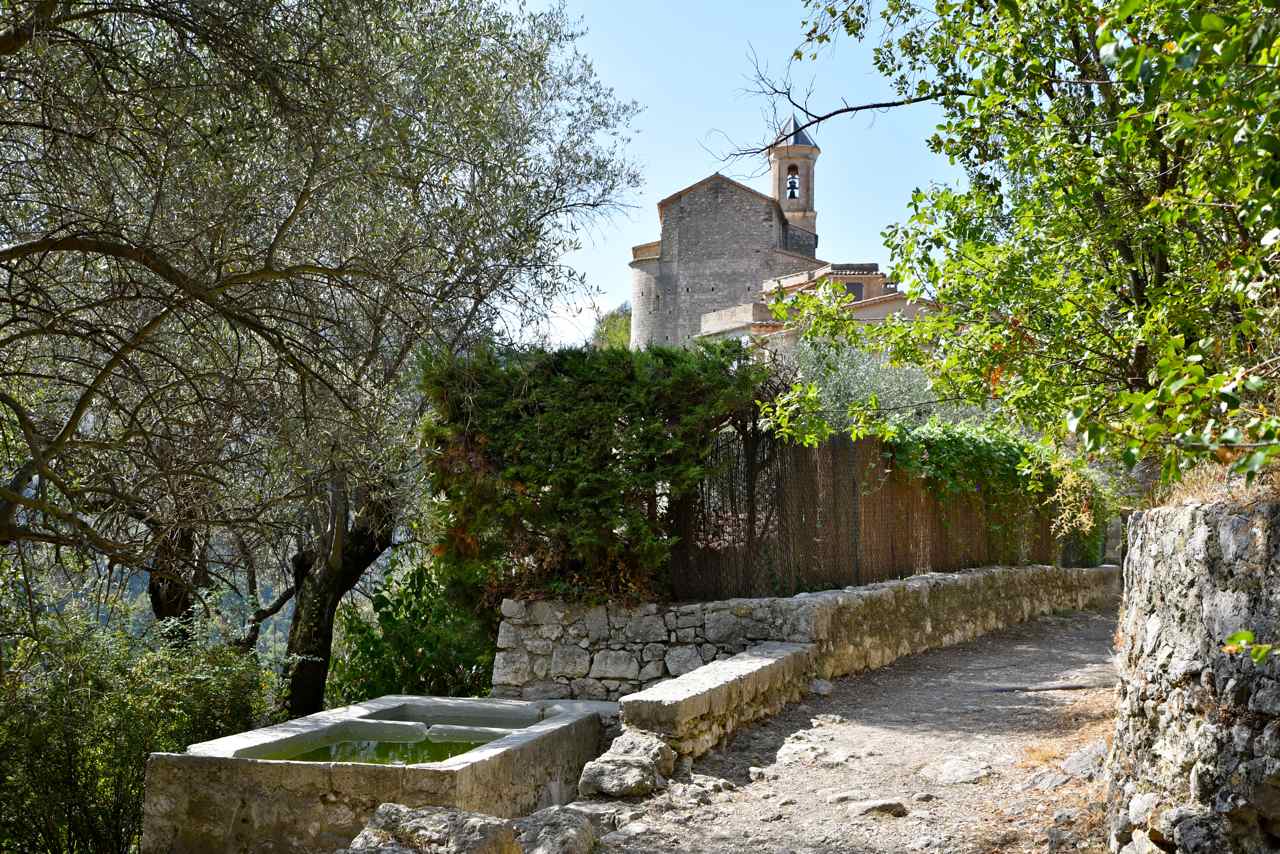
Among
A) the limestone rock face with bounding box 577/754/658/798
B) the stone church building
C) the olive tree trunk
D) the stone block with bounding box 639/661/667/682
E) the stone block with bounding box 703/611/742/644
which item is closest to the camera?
the limestone rock face with bounding box 577/754/658/798

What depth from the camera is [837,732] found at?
8109mm

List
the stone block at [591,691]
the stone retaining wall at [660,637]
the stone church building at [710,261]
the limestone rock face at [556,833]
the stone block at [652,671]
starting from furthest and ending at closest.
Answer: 1. the stone church building at [710,261]
2. the stone block at [591,691]
3. the stone block at [652,671]
4. the stone retaining wall at [660,637]
5. the limestone rock face at [556,833]

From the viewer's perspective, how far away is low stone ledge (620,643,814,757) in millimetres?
7156

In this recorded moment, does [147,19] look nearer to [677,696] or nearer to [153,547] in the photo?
[153,547]

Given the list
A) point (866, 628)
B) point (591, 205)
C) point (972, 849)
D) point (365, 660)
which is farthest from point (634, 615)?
point (972, 849)

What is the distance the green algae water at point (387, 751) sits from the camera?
791 centimetres

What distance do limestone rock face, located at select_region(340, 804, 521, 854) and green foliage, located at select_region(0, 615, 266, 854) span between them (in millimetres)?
4805

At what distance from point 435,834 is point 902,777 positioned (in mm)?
3216

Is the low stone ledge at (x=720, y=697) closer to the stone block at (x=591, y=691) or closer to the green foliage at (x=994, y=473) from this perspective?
the stone block at (x=591, y=691)

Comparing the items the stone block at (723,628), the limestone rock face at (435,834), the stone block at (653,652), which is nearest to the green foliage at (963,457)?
the stone block at (723,628)

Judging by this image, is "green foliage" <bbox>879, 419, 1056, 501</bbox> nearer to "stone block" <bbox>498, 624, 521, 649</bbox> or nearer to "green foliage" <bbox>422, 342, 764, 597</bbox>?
"green foliage" <bbox>422, 342, 764, 597</bbox>

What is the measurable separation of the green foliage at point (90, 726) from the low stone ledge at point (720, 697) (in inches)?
185

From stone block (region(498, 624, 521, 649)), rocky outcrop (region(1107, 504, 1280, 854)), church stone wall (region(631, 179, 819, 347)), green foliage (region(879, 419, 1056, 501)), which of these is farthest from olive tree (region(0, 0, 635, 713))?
church stone wall (region(631, 179, 819, 347))

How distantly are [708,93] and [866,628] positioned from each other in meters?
5.72
